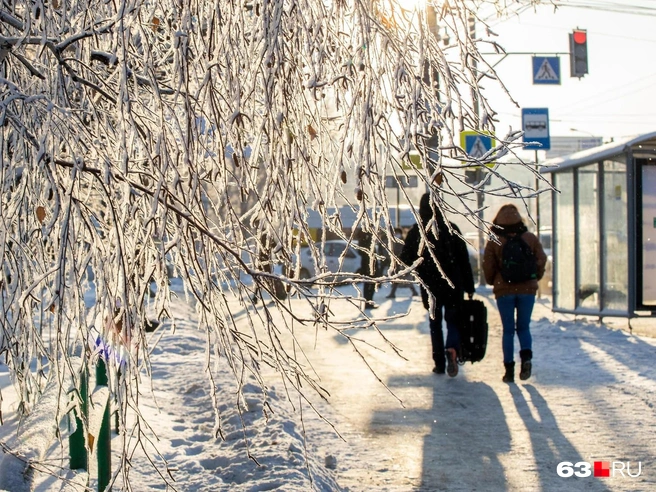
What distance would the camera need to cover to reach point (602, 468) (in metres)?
5.25

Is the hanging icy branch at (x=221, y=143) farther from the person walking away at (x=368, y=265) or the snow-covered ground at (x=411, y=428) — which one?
the snow-covered ground at (x=411, y=428)

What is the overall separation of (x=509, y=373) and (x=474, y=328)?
0.52 m

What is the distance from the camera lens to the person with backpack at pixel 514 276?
323 inches

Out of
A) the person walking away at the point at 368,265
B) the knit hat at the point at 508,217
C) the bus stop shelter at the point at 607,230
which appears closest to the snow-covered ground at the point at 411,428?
the person walking away at the point at 368,265

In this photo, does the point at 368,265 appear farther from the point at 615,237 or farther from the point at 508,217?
the point at 615,237

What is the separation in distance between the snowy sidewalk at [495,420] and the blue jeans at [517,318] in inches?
14.7

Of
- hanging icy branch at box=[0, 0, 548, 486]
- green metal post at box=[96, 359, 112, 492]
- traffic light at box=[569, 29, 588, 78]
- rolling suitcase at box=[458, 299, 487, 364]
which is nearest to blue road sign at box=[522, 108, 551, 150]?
traffic light at box=[569, 29, 588, 78]

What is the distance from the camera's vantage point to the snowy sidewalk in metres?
5.17

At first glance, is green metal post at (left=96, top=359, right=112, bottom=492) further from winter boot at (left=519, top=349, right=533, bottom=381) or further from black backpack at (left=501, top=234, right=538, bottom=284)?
winter boot at (left=519, top=349, right=533, bottom=381)

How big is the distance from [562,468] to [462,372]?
3.92 m

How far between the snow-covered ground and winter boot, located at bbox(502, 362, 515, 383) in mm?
124

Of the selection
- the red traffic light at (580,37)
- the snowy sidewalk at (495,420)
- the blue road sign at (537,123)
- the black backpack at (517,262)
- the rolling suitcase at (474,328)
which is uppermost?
the red traffic light at (580,37)

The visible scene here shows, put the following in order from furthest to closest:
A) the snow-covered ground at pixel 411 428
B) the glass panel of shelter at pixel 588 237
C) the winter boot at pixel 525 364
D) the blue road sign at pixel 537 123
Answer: the blue road sign at pixel 537 123 < the glass panel of shelter at pixel 588 237 < the winter boot at pixel 525 364 < the snow-covered ground at pixel 411 428

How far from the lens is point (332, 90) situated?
3373 mm
